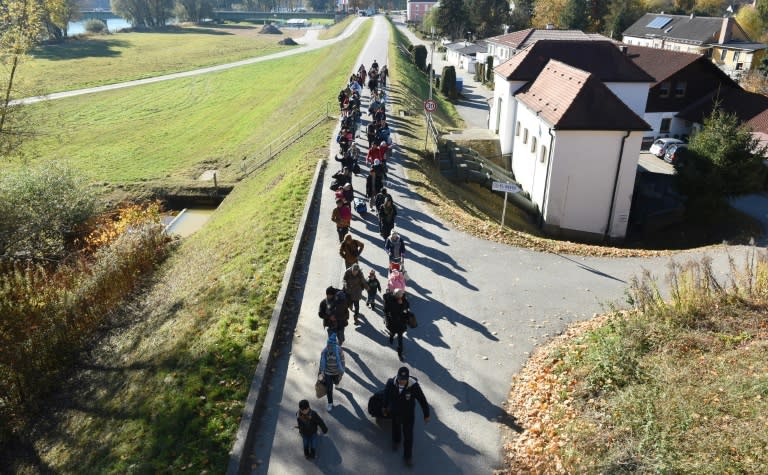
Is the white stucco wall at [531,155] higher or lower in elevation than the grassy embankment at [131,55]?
lower

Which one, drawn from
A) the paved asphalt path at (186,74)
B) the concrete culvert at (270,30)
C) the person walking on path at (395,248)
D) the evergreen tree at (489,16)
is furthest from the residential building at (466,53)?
the person walking on path at (395,248)

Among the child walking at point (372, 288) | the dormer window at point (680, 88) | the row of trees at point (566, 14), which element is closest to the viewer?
the child walking at point (372, 288)

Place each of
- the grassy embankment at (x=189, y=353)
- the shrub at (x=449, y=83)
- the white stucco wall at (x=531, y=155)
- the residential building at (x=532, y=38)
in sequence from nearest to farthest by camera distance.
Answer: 1. the grassy embankment at (x=189, y=353)
2. the white stucco wall at (x=531, y=155)
3. the residential building at (x=532, y=38)
4. the shrub at (x=449, y=83)

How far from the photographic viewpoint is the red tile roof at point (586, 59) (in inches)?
1165

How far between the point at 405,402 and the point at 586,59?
1076 inches

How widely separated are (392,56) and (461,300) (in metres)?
50.6

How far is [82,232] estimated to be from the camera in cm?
2136

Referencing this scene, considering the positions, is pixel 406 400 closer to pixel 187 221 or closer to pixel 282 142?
pixel 187 221

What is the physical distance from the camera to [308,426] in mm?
8086

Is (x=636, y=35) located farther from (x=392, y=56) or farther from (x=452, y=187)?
(x=452, y=187)

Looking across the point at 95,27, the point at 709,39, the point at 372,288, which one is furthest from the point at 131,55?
the point at 372,288

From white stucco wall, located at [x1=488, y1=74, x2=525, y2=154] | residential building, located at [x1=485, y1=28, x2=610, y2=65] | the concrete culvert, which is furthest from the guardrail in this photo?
the concrete culvert

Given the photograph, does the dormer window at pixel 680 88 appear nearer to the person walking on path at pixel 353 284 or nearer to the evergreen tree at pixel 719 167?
the evergreen tree at pixel 719 167

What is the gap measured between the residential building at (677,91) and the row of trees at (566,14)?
115ft
